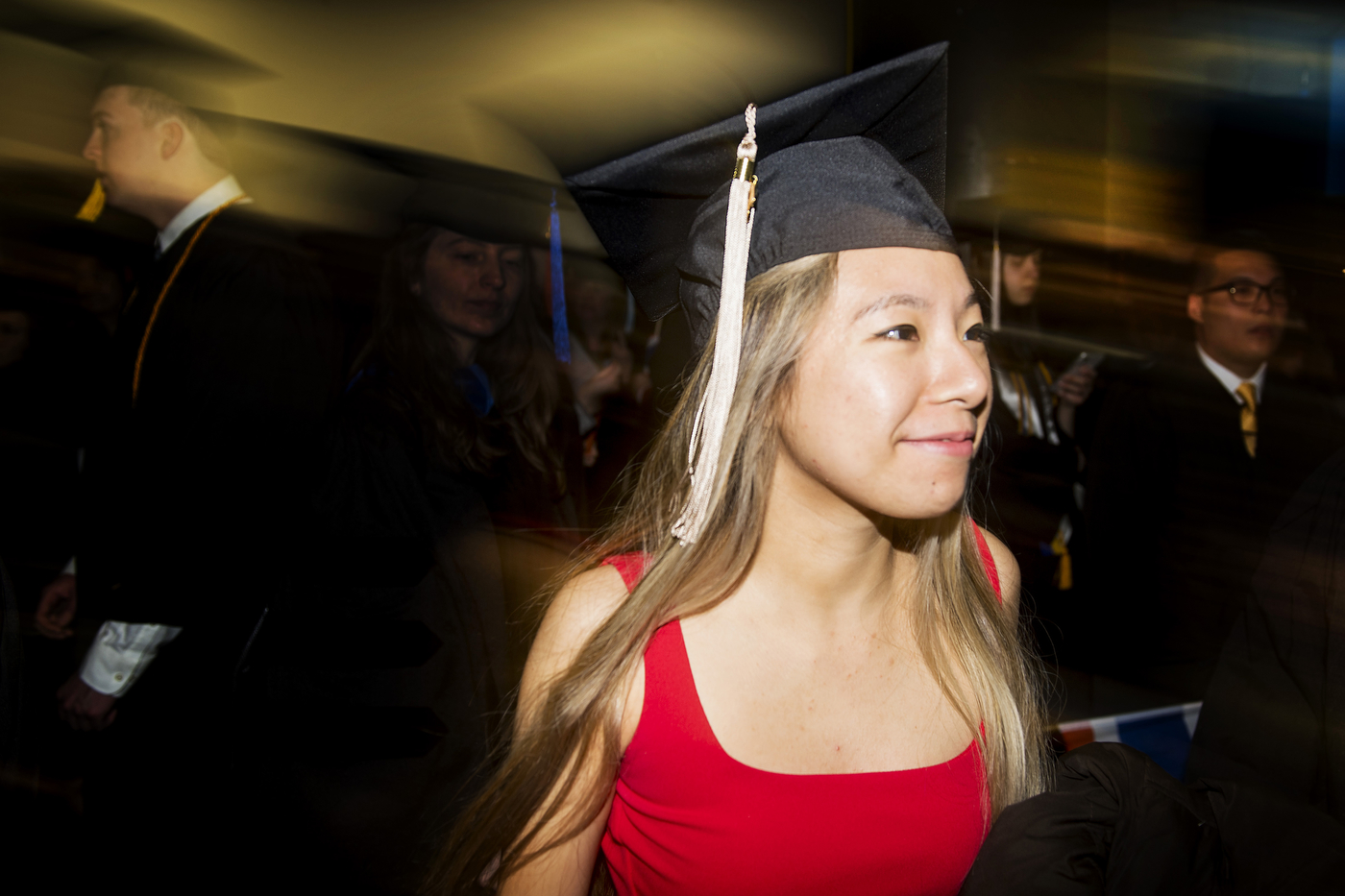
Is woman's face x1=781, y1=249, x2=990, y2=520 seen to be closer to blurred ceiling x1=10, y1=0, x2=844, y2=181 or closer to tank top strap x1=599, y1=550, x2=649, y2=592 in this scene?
tank top strap x1=599, y1=550, x2=649, y2=592

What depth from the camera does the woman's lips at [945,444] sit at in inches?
39.9

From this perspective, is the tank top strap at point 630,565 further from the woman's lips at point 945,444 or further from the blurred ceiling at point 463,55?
the blurred ceiling at point 463,55

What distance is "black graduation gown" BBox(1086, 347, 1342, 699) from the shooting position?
9.47ft

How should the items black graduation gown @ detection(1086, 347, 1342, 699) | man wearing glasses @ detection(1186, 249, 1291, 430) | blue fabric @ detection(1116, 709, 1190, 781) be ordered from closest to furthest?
blue fabric @ detection(1116, 709, 1190, 781) < black graduation gown @ detection(1086, 347, 1342, 699) < man wearing glasses @ detection(1186, 249, 1291, 430)

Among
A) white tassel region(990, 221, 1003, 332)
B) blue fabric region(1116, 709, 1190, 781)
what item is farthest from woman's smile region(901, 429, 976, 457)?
white tassel region(990, 221, 1003, 332)

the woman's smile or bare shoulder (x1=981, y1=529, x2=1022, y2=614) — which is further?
bare shoulder (x1=981, y1=529, x2=1022, y2=614)

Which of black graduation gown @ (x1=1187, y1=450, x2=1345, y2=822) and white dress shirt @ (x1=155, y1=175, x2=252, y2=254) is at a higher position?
white dress shirt @ (x1=155, y1=175, x2=252, y2=254)

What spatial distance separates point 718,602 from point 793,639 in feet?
0.45

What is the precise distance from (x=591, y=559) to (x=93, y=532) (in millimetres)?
1655

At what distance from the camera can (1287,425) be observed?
3.00 meters

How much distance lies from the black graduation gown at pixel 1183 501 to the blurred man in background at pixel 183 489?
9.76 feet

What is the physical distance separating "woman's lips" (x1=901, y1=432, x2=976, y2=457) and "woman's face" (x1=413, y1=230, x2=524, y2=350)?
6.43 ft

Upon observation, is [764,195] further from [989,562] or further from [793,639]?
[989,562]

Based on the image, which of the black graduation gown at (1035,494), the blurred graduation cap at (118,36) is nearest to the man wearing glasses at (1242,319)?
the black graduation gown at (1035,494)
